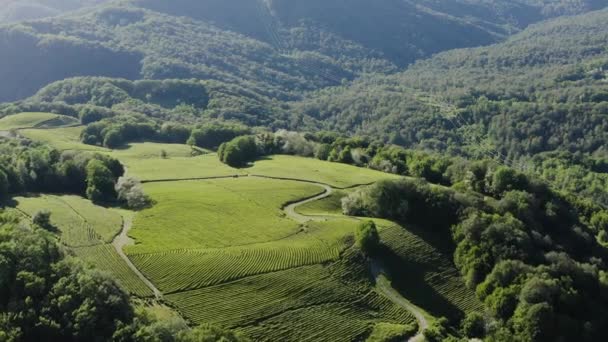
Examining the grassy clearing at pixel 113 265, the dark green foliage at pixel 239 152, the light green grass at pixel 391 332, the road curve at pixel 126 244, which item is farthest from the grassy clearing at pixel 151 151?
the light green grass at pixel 391 332

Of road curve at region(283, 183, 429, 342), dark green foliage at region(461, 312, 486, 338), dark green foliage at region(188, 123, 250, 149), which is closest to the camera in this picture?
road curve at region(283, 183, 429, 342)

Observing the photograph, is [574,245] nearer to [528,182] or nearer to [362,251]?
[528,182]

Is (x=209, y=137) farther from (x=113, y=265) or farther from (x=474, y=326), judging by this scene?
(x=474, y=326)

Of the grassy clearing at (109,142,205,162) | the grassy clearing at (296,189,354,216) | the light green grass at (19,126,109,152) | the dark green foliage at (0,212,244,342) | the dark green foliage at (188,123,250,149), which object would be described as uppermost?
the grassy clearing at (296,189,354,216)

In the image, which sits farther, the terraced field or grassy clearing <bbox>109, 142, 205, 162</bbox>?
grassy clearing <bbox>109, 142, 205, 162</bbox>

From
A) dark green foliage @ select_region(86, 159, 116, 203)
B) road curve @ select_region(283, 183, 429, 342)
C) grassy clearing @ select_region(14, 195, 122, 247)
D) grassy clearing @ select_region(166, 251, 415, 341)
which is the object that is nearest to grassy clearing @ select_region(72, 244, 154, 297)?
grassy clearing @ select_region(14, 195, 122, 247)

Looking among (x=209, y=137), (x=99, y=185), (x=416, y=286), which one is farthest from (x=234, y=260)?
(x=209, y=137)

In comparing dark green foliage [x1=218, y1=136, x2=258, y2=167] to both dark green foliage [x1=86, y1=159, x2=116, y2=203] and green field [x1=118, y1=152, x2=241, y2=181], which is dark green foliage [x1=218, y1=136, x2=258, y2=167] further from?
dark green foliage [x1=86, y1=159, x2=116, y2=203]
